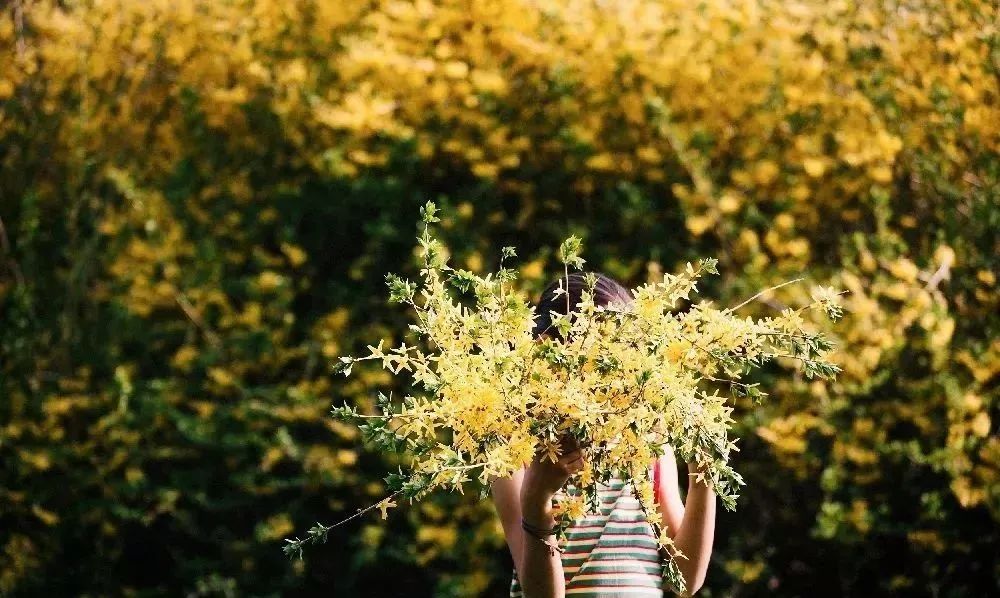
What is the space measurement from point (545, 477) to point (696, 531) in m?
0.36

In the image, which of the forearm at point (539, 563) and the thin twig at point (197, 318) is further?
the thin twig at point (197, 318)

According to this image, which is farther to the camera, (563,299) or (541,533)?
(563,299)

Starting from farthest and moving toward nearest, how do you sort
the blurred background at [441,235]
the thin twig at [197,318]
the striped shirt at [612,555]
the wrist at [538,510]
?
the thin twig at [197,318] → the blurred background at [441,235] → the striped shirt at [612,555] → the wrist at [538,510]

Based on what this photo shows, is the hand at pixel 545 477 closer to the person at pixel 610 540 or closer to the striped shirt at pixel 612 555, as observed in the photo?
the person at pixel 610 540

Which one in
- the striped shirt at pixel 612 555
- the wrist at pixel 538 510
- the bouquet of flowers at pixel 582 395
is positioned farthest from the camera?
the striped shirt at pixel 612 555

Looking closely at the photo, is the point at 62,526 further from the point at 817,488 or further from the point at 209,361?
the point at 817,488

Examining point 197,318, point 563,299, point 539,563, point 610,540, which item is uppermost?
point 197,318

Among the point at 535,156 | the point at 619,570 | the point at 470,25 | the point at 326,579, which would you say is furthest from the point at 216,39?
the point at 619,570

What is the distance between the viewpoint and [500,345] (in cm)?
155

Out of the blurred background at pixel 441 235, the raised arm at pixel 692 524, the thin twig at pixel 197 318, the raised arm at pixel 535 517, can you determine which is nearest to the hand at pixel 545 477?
the raised arm at pixel 535 517

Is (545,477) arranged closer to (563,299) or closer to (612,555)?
(612,555)

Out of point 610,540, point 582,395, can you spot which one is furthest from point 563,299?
point 582,395

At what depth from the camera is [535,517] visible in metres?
1.63

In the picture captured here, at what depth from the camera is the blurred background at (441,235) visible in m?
3.46
